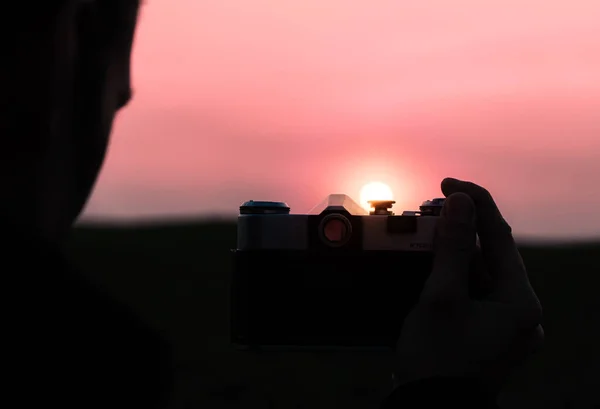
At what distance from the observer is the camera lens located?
2.43m

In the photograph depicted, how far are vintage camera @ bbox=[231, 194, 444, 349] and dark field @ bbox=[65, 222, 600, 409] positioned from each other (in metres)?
0.21

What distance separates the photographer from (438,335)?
69.7 inches

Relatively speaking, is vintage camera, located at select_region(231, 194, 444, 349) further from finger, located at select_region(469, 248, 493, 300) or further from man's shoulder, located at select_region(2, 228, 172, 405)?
man's shoulder, located at select_region(2, 228, 172, 405)

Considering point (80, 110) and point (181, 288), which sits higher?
point (80, 110)

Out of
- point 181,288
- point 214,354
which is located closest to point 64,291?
point 214,354

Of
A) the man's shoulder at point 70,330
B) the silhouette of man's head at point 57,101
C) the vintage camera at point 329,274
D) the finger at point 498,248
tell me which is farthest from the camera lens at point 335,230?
the man's shoulder at point 70,330

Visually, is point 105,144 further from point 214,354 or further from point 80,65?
point 214,354

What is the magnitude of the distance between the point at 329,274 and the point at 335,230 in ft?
0.49

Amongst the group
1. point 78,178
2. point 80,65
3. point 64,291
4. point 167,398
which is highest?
point 80,65

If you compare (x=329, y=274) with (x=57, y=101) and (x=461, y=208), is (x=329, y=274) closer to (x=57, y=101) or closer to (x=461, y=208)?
(x=461, y=208)

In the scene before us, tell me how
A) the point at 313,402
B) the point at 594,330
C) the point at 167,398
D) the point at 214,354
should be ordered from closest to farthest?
1. the point at 167,398
2. the point at 313,402
3. the point at 214,354
4. the point at 594,330

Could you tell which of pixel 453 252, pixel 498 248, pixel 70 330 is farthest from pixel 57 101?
pixel 498 248

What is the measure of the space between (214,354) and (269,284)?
5.48 metres

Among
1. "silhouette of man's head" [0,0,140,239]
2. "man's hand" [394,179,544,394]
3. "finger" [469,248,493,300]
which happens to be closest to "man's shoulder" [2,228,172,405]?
"silhouette of man's head" [0,0,140,239]
